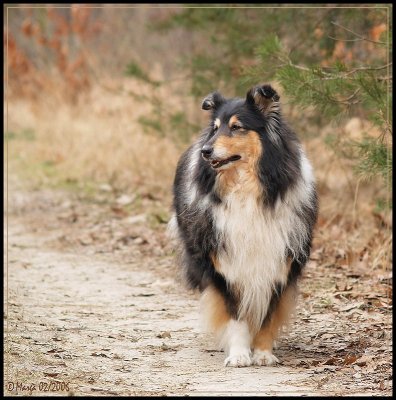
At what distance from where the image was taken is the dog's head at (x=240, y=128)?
212 inches

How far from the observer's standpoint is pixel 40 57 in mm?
17844

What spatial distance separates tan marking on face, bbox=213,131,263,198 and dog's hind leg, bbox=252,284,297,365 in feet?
2.39

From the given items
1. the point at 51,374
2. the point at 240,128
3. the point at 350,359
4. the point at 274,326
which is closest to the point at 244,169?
the point at 240,128

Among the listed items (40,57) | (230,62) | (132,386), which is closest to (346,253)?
(230,62)

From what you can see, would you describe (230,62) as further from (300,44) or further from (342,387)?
(342,387)

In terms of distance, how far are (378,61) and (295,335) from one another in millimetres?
3575

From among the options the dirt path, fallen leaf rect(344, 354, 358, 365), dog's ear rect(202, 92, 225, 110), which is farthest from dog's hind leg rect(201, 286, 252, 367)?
dog's ear rect(202, 92, 225, 110)

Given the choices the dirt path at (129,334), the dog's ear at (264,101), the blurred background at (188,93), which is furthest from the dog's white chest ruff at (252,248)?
the blurred background at (188,93)

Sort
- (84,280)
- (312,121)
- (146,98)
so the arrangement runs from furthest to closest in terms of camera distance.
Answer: (146,98) → (312,121) → (84,280)

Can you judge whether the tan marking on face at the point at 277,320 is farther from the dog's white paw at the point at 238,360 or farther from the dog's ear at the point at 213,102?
the dog's ear at the point at 213,102

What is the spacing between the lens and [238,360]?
542 centimetres

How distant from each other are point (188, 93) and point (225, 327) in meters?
5.91

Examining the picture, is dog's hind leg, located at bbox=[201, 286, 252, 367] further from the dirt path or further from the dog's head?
the dog's head

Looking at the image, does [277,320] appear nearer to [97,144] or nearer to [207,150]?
[207,150]
